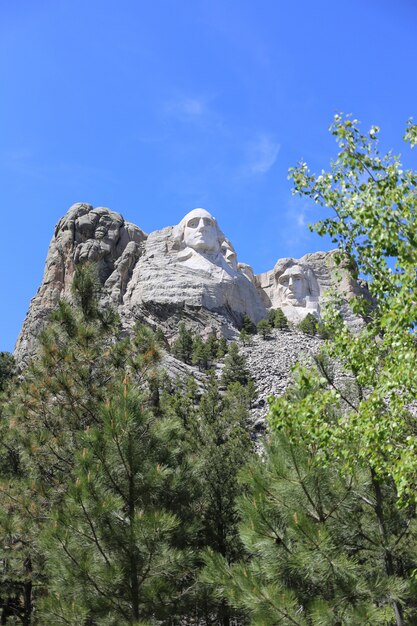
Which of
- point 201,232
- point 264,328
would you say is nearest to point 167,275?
point 201,232

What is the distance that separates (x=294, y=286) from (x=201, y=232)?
53.1 feet

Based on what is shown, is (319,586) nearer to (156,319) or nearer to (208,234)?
(156,319)

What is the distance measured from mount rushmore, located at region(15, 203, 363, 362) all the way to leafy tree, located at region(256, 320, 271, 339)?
2423 mm

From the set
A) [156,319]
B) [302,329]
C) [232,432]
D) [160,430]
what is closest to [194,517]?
[160,430]

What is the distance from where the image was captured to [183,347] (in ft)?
208

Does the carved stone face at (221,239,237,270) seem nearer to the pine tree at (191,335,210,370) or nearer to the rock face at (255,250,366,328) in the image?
the rock face at (255,250,366,328)

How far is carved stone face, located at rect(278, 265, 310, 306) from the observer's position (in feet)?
283

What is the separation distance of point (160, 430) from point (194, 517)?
6.68ft

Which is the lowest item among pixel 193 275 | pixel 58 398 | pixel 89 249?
pixel 58 398

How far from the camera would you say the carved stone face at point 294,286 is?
86.4 metres

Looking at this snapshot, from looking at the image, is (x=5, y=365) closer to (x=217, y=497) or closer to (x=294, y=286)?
(x=217, y=497)

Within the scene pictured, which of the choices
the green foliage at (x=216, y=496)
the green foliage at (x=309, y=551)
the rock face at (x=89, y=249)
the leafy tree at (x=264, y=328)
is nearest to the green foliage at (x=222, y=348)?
the leafy tree at (x=264, y=328)

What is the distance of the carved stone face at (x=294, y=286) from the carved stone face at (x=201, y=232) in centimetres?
1308

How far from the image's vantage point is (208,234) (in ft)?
255
